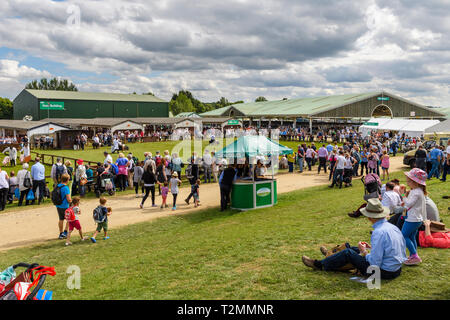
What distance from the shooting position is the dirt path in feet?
32.9

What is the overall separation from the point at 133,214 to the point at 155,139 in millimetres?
31742

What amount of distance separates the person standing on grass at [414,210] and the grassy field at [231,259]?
9.9 inches

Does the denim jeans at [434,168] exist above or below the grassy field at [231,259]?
above

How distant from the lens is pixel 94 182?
52.6 feet

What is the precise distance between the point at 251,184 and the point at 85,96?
64492 millimetres

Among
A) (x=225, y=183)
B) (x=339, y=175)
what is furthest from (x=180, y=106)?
(x=225, y=183)

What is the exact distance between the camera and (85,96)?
68438 mm

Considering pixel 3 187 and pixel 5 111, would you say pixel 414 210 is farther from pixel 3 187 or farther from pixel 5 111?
pixel 5 111

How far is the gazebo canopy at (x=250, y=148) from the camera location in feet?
39.7

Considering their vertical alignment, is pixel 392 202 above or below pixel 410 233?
above

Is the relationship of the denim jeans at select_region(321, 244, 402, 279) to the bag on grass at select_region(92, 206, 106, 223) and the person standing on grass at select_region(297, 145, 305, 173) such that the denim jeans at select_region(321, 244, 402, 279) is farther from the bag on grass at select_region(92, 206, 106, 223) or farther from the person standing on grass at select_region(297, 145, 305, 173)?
the person standing on grass at select_region(297, 145, 305, 173)

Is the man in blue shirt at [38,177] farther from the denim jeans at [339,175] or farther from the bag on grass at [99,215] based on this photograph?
the denim jeans at [339,175]

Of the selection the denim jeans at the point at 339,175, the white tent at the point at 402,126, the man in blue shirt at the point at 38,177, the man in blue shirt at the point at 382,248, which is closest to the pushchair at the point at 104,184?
the man in blue shirt at the point at 38,177

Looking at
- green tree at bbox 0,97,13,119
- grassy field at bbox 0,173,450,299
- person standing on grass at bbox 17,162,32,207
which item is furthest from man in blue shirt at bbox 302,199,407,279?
green tree at bbox 0,97,13,119
